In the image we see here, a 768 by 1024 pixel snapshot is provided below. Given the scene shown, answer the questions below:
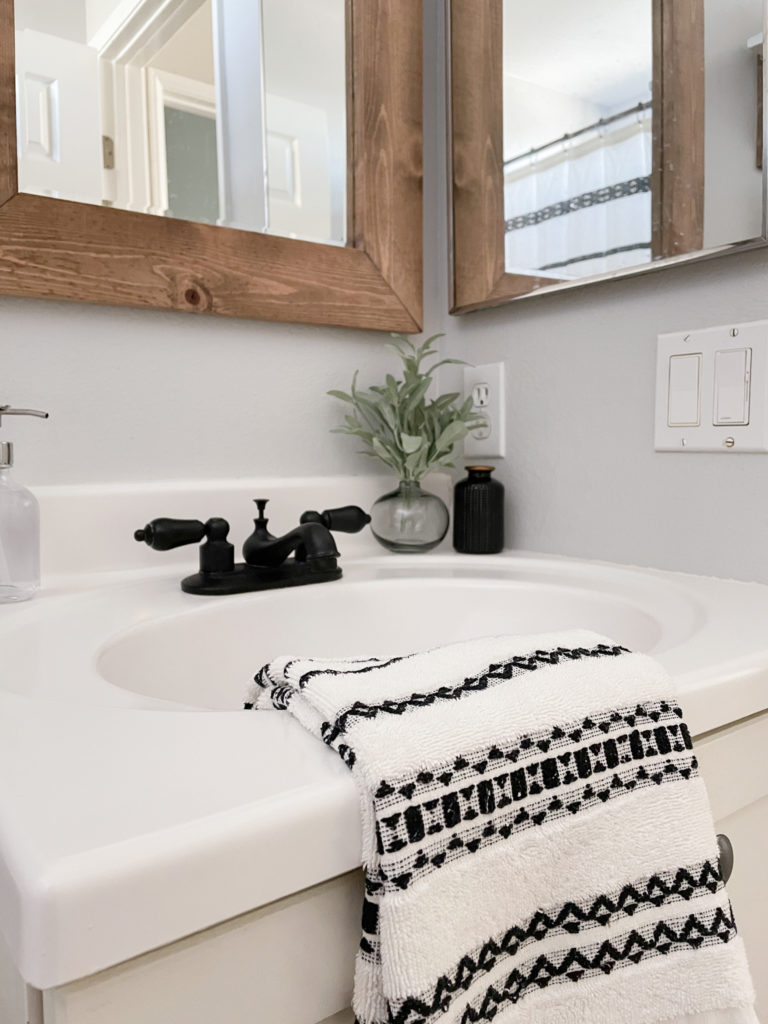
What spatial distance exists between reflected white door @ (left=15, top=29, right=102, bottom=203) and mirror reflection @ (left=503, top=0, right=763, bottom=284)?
52cm

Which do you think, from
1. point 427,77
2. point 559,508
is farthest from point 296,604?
point 427,77

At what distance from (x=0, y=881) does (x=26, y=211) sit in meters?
0.70

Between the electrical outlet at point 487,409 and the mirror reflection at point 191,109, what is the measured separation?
266mm

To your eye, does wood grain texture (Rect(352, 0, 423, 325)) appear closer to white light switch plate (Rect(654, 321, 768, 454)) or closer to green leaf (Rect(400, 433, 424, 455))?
green leaf (Rect(400, 433, 424, 455))

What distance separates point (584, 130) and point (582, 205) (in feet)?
0.29

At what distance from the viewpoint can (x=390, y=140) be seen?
101cm

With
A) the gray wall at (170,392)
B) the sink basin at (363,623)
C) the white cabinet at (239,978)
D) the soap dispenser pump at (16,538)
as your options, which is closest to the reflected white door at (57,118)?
the gray wall at (170,392)

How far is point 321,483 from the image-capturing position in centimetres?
97

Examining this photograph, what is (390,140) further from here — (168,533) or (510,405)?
(168,533)

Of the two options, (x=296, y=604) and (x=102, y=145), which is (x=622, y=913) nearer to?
(x=296, y=604)

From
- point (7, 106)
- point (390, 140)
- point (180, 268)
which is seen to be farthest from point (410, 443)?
point (7, 106)

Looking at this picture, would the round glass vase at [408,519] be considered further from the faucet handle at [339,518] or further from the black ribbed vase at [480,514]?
the faucet handle at [339,518]

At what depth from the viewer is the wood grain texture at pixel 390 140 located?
99 cm

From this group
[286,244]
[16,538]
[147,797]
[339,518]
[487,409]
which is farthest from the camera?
[487,409]
